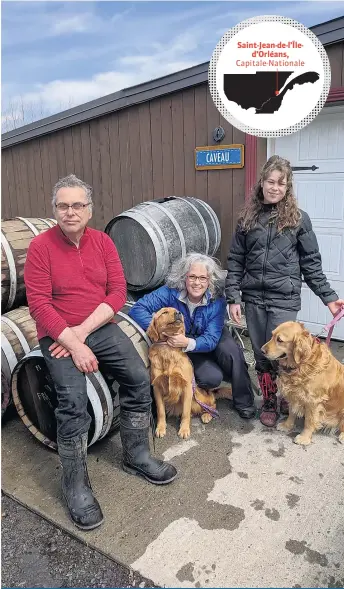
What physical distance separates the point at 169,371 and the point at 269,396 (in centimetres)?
82

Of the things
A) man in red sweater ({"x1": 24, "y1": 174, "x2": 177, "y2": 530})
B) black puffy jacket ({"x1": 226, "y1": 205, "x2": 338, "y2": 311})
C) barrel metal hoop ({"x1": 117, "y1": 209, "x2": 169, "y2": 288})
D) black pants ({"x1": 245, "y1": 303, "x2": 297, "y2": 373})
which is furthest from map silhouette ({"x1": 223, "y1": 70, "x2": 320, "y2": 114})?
man in red sweater ({"x1": 24, "y1": 174, "x2": 177, "y2": 530})

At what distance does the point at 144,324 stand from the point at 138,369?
2.43 ft

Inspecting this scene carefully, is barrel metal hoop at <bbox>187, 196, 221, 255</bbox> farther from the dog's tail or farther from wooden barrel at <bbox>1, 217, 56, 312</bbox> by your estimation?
wooden barrel at <bbox>1, 217, 56, 312</bbox>

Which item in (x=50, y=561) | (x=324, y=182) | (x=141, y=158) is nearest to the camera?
(x=50, y=561)

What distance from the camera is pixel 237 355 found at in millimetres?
3545

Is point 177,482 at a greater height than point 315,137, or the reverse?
point 315,137

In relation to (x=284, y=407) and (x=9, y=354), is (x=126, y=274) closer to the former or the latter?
(x=9, y=354)

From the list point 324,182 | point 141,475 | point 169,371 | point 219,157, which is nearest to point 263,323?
point 169,371

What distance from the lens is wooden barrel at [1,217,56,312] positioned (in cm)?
371

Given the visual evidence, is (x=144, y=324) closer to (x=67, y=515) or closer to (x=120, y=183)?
(x=67, y=515)

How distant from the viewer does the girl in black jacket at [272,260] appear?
10.3ft

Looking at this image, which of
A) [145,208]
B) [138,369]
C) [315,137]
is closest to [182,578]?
[138,369]

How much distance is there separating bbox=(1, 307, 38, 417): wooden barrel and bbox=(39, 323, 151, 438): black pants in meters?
0.85

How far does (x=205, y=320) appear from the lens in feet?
11.5
